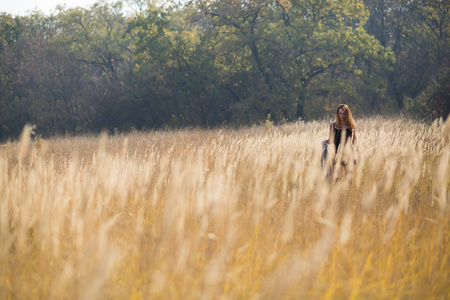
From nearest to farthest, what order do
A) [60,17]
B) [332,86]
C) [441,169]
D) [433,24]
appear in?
[441,169], [332,86], [433,24], [60,17]

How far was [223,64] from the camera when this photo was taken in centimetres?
2508

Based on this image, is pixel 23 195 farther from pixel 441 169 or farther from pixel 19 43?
pixel 19 43

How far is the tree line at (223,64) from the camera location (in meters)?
23.0

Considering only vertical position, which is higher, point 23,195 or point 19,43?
point 19,43

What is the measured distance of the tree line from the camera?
22984 millimetres

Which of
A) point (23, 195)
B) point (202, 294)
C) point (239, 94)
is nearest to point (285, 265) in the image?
point (202, 294)

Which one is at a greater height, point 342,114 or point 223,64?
point 223,64

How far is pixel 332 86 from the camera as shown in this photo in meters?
23.0

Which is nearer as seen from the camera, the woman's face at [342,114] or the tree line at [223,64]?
the woman's face at [342,114]

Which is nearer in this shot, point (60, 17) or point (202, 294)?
point (202, 294)

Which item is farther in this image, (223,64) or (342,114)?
(223,64)

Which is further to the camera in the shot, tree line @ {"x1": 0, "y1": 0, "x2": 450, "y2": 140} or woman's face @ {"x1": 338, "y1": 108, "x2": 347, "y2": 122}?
tree line @ {"x1": 0, "y1": 0, "x2": 450, "y2": 140}

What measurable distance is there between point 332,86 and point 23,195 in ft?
72.3

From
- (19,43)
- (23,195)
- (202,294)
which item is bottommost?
(202,294)
